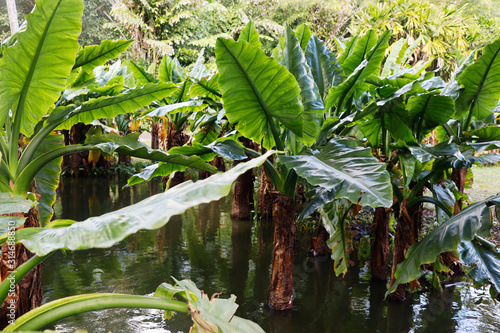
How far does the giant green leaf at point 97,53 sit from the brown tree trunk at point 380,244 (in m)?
2.31

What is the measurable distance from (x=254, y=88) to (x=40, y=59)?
1.12m

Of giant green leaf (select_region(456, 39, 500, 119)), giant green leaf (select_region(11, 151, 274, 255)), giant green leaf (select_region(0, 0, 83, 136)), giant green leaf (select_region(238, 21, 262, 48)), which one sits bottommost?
giant green leaf (select_region(11, 151, 274, 255))

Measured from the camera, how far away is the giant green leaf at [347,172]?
1920 mm

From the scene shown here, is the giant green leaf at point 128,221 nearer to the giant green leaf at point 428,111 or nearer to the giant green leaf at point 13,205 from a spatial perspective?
the giant green leaf at point 13,205

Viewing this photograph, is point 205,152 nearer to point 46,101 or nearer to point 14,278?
point 46,101

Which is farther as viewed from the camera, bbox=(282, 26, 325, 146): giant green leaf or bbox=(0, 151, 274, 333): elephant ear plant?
bbox=(282, 26, 325, 146): giant green leaf

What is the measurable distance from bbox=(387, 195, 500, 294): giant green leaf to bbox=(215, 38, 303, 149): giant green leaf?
3.30 feet

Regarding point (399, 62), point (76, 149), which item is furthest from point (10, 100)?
point (399, 62)

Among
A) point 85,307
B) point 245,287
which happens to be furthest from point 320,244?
point 85,307

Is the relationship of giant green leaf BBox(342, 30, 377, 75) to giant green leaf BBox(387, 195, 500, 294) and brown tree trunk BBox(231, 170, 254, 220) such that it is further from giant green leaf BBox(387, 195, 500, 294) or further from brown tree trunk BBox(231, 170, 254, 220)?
brown tree trunk BBox(231, 170, 254, 220)

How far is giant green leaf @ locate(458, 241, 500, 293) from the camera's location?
2.31 meters

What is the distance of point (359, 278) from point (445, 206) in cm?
108

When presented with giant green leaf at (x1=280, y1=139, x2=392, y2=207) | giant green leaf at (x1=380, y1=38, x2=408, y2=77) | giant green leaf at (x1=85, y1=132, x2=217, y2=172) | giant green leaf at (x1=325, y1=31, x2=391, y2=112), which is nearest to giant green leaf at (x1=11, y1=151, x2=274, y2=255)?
giant green leaf at (x1=280, y1=139, x2=392, y2=207)

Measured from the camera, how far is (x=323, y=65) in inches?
120
